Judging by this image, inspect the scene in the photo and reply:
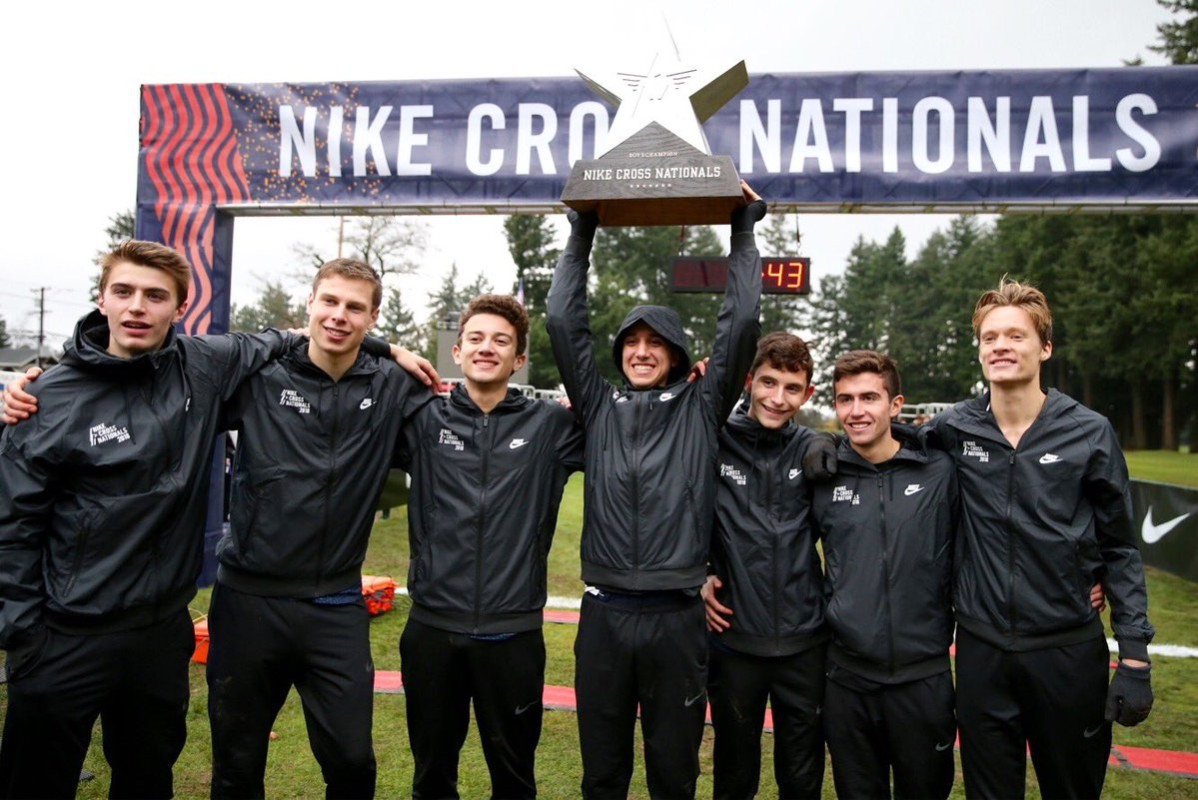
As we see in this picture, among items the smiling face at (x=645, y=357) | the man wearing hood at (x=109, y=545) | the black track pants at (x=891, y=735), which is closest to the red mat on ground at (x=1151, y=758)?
the black track pants at (x=891, y=735)

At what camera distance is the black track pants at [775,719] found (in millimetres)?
3164

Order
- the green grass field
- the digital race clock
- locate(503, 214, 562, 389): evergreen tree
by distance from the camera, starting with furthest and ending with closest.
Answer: locate(503, 214, 562, 389): evergreen tree, the digital race clock, the green grass field

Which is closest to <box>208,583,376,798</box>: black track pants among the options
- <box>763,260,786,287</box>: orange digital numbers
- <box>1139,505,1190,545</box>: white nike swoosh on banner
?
<box>763,260,786,287</box>: orange digital numbers

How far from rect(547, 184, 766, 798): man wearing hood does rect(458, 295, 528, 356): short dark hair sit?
0.19m

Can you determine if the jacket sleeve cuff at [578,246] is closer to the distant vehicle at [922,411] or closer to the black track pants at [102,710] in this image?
the black track pants at [102,710]

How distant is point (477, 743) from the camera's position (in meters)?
4.53

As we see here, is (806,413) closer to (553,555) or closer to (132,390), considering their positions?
(553,555)

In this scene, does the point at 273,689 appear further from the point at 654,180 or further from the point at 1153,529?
the point at 1153,529

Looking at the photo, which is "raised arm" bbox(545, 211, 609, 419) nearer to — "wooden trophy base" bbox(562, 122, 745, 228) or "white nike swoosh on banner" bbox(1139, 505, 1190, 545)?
"wooden trophy base" bbox(562, 122, 745, 228)

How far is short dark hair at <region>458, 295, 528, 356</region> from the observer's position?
3414 mm

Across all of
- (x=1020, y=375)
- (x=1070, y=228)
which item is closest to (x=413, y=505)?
(x=1020, y=375)

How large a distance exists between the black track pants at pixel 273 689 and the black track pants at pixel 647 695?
0.93 metres

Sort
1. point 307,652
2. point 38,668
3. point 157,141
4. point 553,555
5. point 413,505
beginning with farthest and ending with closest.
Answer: point 553,555 < point 157,141 < point 413,505 < point 307,652 < point 38,668

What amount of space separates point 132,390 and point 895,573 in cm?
303
